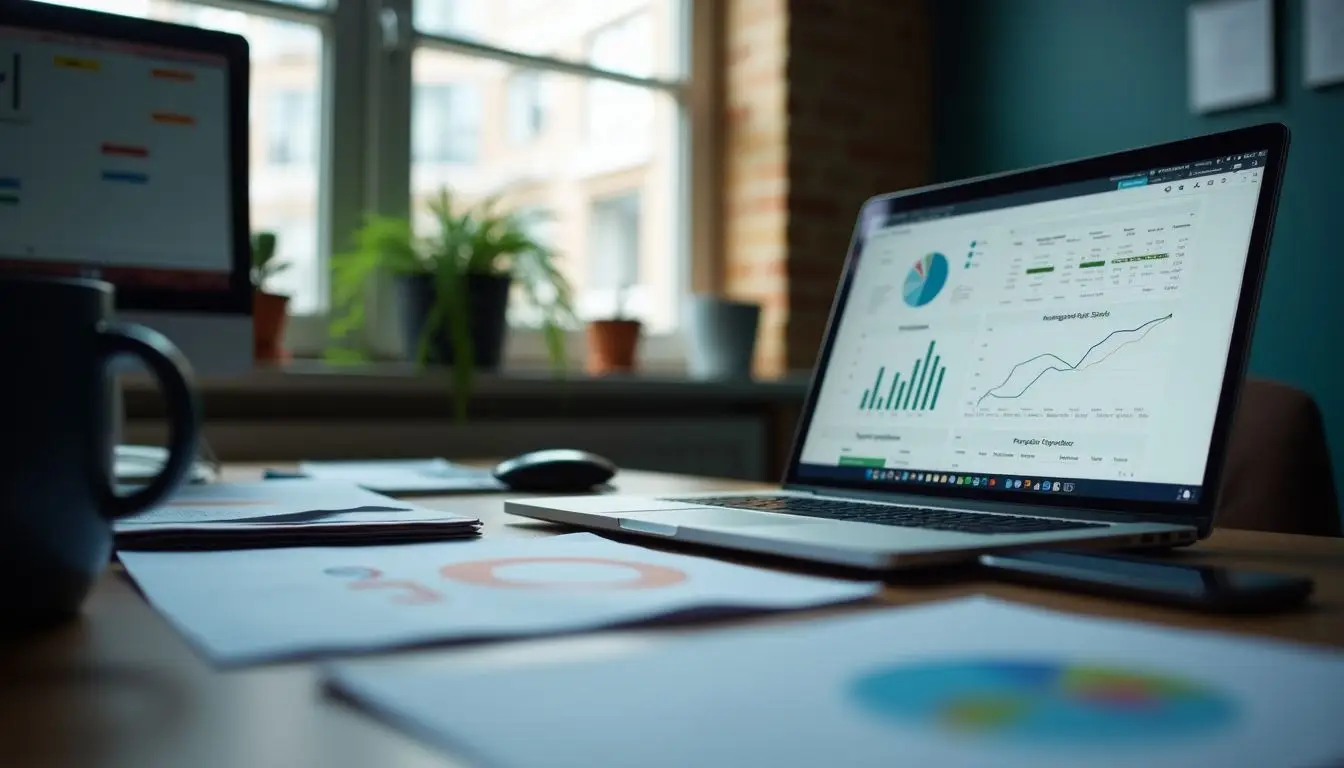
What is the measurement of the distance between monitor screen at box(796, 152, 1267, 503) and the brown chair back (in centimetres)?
42

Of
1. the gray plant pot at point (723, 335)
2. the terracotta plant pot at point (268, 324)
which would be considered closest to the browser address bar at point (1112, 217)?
the terracotta plant pot at point (268, 324)

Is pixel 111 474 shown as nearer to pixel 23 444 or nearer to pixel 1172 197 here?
pixel 23 444

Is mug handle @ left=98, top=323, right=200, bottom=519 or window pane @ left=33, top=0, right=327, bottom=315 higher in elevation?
window pane @ left=33, top=0, right=327, bottom=315

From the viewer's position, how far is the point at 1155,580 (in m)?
0.53

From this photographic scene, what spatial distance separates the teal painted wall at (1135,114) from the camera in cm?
218

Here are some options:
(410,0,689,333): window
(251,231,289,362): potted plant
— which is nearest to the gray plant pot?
(410,0,689,333): window

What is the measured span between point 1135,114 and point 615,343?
4.20ft

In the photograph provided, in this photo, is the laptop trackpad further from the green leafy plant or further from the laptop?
the green leafy plant

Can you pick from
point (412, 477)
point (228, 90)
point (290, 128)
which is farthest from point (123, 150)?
point (290, 128)

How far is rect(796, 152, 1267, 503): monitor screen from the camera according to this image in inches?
28.6

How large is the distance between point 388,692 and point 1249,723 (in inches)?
9.9

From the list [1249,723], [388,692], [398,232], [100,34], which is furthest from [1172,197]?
[398,232]

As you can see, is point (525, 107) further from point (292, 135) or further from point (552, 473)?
point (552, 473)

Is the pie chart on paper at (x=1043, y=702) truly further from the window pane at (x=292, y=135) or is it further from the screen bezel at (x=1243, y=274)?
the window pane at (x=292, y=135)
